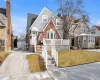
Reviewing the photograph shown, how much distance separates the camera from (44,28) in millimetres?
35281

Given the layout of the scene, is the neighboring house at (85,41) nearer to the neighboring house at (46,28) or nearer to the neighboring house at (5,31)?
the neighboring house at (46,28)

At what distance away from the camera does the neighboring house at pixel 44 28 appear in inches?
1383

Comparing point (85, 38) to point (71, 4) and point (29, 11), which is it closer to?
point (71, 4)

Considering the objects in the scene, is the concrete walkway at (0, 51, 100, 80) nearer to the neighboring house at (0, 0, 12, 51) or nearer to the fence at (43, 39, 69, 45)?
the fence at (43, 39, 69, 45)

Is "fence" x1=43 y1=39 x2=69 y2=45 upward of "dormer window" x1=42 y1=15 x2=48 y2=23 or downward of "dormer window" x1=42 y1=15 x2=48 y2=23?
downward

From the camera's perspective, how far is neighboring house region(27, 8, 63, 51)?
35125 mm

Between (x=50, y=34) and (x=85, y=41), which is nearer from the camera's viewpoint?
(x=50, y=34)

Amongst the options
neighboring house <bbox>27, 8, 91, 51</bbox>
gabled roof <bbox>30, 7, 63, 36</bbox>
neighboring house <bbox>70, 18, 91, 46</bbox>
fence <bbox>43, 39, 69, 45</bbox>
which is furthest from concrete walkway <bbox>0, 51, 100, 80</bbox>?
neighboring house <bbox>70, 18, 91, 46</bbox>

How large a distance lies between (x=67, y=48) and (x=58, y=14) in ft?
32.7

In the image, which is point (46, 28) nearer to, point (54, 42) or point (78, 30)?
point (54, 42)

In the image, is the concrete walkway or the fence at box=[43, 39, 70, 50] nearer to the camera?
the concrete walkway

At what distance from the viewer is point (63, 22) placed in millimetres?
36906

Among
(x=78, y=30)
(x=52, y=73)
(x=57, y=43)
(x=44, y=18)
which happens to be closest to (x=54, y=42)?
(x=57, y=43)

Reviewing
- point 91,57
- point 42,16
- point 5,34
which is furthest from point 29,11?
point 91,57
